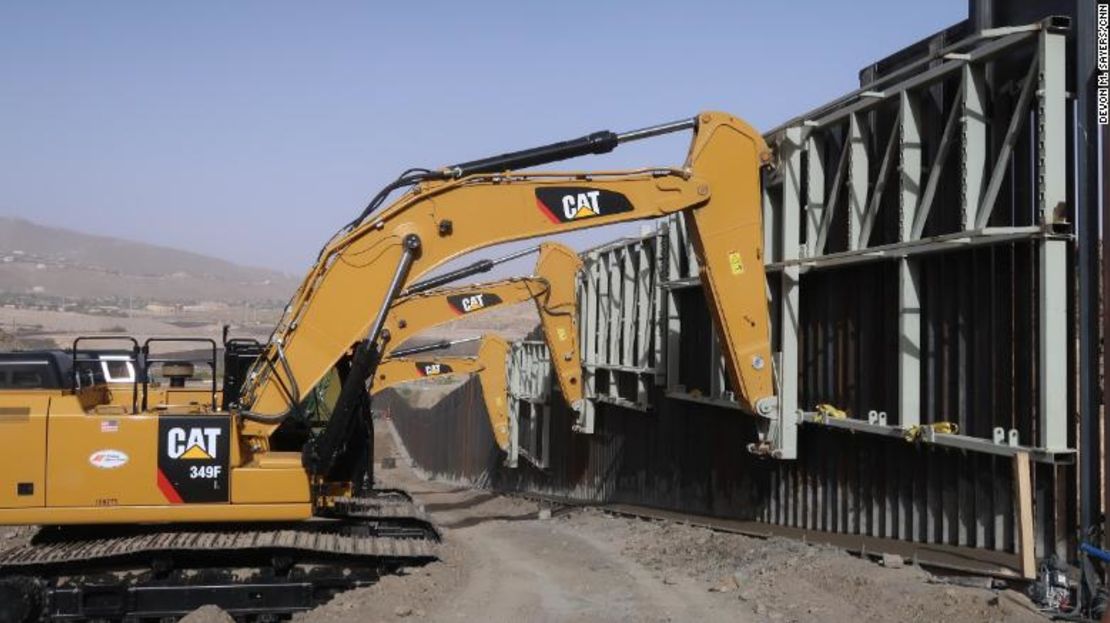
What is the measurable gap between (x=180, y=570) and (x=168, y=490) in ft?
2.86

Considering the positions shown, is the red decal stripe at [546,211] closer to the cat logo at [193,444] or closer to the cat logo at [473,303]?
the cat logo at [193,444]

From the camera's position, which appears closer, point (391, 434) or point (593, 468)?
point (593, 468)

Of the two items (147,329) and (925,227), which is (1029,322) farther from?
(147,329)

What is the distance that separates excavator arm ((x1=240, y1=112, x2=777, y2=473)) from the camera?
1151 centimetres

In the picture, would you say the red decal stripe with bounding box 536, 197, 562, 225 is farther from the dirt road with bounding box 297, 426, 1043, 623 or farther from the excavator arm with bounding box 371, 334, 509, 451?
the excavator arm with bounding box 371, 334, 509, 451

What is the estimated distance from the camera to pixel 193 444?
1114 cm

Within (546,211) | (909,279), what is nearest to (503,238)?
(546,211)

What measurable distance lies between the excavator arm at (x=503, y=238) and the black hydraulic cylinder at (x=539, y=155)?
0.04 ft

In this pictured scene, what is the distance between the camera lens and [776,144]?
14164 millimetres

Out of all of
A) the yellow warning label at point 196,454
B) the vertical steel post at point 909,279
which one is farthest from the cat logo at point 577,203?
the yellow warning label at point 196,454

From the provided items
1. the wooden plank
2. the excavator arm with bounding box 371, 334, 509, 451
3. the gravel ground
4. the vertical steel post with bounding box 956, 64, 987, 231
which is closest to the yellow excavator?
the gravel ground

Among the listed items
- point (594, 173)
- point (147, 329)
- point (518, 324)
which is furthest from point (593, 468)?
point (518, 324)

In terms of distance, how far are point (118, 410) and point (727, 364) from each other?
6.68 m

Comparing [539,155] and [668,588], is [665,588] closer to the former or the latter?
[668,588]
